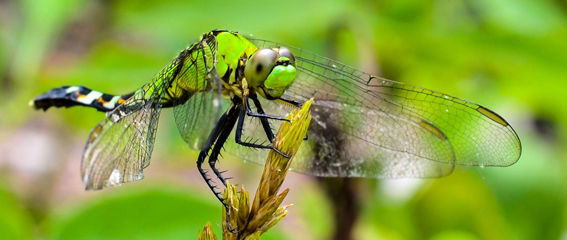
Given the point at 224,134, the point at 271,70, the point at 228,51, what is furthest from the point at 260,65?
the point at 224,134

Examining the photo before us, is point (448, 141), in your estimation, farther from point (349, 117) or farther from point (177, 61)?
point (177, 61)

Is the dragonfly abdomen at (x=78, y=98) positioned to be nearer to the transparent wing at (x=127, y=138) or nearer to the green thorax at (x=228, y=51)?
the transparent wing at (x=127, y=138)

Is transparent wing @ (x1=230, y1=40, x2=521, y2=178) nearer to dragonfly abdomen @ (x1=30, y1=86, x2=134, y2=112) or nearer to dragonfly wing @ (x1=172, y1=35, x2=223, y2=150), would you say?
dragonfly wing @ (x1=172, y1=35, x2=223, y2=150)

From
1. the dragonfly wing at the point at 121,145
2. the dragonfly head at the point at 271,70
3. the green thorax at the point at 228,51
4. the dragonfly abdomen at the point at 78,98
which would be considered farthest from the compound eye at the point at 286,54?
the dragonfly abdomen at the point at 78,98

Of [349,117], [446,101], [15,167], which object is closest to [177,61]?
[349,117]

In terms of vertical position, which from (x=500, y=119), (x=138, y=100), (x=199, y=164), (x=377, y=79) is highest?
(x=377, y=79)

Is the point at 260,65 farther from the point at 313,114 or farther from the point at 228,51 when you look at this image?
the point at 313,114
